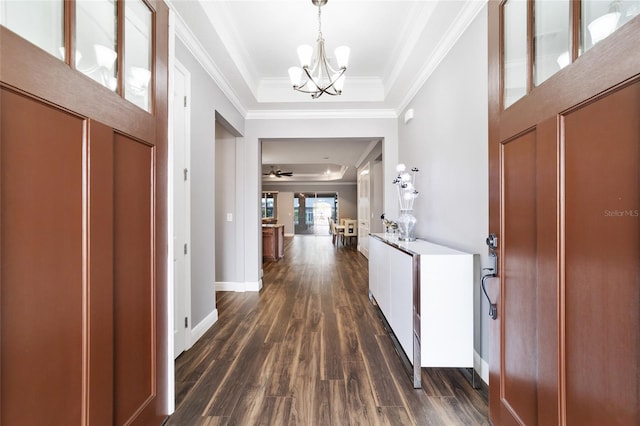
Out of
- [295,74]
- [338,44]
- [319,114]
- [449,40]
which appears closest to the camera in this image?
[449,40]

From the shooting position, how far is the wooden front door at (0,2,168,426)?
2.40 ft

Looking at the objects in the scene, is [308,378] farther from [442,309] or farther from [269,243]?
[269,243]

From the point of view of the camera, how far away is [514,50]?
1.30 meters

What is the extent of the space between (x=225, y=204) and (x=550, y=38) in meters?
3.76

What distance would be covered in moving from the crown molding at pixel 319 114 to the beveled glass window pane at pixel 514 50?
8.50 feet

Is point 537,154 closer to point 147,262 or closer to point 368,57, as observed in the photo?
point 147,262

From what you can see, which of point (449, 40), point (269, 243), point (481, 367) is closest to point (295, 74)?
point (449, 40)

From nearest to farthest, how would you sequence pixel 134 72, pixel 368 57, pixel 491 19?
pixel 134 72 → pixel 491 19 → pixel 368 57

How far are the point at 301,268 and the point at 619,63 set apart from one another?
534 cm

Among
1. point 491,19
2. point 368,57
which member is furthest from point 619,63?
point 368,57

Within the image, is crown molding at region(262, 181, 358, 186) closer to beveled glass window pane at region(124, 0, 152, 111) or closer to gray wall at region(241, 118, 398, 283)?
gray wall at region(241, 118, 398, 283)

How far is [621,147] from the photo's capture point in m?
0.76

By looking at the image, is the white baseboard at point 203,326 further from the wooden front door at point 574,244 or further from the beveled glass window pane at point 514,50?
the beveled glass window pane at point 514,50
